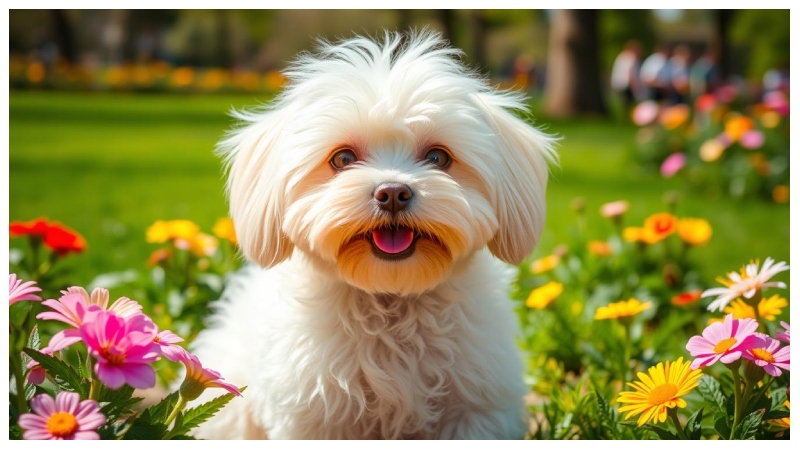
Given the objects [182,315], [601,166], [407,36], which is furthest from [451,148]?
[601,166]

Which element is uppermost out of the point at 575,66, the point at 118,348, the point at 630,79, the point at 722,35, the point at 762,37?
the point at 118,348

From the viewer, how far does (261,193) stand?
276cm

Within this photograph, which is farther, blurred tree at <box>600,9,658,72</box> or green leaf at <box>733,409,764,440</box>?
blurred tree at <box>600,9,658,72</box>

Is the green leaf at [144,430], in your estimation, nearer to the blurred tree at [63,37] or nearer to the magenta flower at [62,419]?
the magenta flower at [62,419]

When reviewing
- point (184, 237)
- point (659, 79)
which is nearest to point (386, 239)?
point (184, 237)

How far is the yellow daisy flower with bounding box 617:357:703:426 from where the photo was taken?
235 centimetres

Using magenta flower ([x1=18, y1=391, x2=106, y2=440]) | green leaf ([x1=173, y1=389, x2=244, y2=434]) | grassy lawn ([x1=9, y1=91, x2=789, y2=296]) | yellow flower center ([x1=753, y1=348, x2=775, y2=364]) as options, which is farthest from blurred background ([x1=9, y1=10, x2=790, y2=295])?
magenta flower ([x1=18, y1=391, x2=106, y2=440])

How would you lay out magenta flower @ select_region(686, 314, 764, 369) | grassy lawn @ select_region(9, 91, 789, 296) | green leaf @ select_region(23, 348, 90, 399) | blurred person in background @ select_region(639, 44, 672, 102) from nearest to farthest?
1. green leaf @ select_region(23, 348, 90, 399)
2. magenta flower @ select_region(686, 314, 764, 369)
3. grassy lawn @ select_region(9, 91, 789, 296)
4. blurred person in background @ select_region(639, 44, 672, 102)

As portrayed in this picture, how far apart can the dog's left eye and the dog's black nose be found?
24 centimetres

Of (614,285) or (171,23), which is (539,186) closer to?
(614,285)

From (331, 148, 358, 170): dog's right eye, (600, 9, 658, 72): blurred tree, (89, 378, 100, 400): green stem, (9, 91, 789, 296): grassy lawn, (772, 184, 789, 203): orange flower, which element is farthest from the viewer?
(600, 9, 658, 72): blurred tree

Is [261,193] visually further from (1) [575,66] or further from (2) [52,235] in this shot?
(1) [575,66]

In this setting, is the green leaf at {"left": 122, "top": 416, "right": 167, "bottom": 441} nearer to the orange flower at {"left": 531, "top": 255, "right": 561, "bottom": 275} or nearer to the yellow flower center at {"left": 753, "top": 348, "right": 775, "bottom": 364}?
the yellow flower center at {"left": 753, "top": 348, "right": 775, "bottom": 364}

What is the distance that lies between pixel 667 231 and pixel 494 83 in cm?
115
